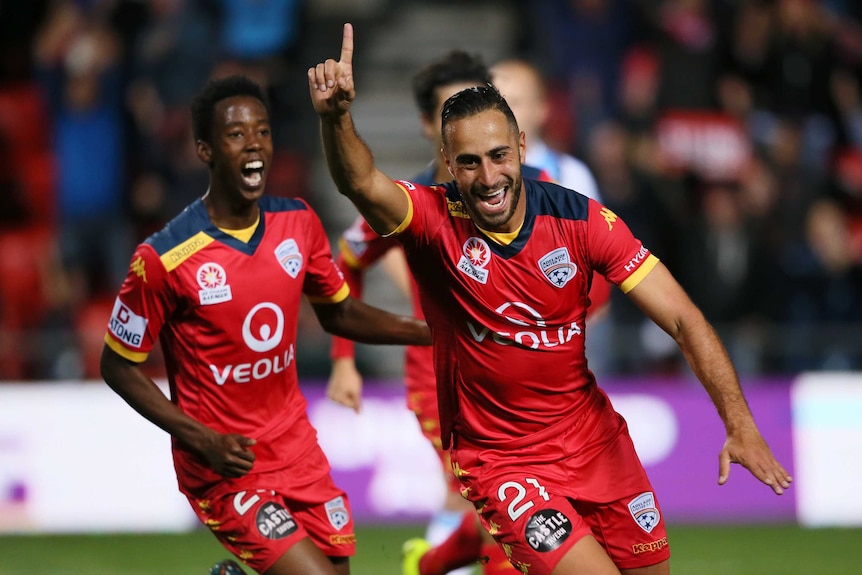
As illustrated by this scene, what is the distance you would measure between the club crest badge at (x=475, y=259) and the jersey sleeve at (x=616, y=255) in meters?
0.39

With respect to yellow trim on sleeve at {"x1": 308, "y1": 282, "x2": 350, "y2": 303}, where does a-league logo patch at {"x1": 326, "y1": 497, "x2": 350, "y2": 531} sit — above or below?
below

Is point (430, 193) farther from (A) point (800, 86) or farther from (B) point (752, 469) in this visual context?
(A) point (800, 86)

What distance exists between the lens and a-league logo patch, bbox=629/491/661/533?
529cm

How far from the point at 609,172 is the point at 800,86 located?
7.29 ft

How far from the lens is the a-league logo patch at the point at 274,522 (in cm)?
541

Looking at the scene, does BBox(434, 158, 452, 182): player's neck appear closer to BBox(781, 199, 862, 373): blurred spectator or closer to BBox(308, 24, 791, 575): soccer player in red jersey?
BBox(308, 24, 791, 575): soccer player in red jersey

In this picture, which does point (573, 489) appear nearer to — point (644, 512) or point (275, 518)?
point (644, 512)

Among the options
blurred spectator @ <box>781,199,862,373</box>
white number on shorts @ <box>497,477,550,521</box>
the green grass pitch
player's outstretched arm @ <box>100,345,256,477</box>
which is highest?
player's outstretched arm @ <box>100,345,256,477</box>

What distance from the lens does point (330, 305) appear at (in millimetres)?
6094

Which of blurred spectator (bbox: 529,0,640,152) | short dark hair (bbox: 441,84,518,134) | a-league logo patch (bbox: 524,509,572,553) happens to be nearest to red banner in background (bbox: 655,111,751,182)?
blurred spectator (bbox: 529,0,640,152)

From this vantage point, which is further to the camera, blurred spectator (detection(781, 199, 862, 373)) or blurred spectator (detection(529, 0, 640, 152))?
blurred spectator (detection(529, 0, 640, 152))

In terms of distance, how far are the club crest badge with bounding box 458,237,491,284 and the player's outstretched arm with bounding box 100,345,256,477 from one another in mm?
1053

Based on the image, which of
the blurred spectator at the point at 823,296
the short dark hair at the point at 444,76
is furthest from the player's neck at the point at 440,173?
the blurred spectator at the point at 823,296

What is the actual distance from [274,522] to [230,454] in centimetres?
37
